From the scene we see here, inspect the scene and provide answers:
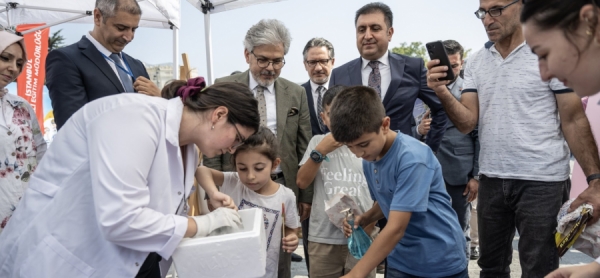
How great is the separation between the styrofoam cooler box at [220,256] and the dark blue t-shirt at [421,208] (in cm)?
63

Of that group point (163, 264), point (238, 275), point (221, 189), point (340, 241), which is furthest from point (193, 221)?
point (340, 241)

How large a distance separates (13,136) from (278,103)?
1.41 meters

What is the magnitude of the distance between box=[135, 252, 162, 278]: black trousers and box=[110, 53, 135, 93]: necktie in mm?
1184

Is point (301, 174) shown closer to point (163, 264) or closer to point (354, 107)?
point (354, 107)

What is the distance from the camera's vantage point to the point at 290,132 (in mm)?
2740

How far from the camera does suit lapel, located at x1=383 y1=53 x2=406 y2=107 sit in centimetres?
270

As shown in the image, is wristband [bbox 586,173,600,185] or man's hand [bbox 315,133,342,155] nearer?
wristband [bbox 586,173,600,185]

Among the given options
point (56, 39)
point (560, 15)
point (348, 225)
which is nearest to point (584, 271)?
point (560, 15)

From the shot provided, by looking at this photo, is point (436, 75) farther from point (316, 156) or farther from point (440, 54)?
point (316, 156)

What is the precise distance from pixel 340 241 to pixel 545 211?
3.36ft

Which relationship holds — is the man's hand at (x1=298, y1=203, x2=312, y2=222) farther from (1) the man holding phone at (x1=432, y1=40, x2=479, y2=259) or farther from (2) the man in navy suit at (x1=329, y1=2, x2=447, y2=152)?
(1) the man holding phone at (x1=432, y1=40, x2=479, y2=259)

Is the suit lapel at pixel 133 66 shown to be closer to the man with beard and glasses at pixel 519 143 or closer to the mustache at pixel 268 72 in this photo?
the mustache at pixel 268 72

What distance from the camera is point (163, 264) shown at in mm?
1788

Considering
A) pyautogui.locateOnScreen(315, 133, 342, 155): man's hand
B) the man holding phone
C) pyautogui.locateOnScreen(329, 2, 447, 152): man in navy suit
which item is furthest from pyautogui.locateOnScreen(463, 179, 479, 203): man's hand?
pyautogui.locateOnScreen(315, 133, 342, 155): man's hand
